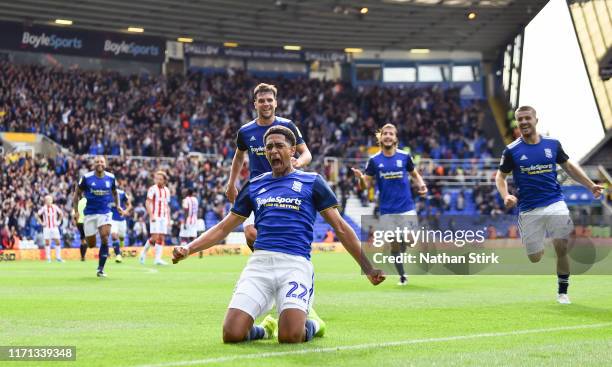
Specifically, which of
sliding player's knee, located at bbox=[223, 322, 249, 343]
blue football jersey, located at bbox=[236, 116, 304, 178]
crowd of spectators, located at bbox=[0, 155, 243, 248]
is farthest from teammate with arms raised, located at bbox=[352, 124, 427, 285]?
crowd of spectators, located at bbox=[0, 155, 243, 248]

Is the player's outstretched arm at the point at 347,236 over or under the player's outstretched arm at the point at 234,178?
under

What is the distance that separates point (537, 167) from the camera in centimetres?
1393

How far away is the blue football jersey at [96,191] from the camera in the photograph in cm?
2172

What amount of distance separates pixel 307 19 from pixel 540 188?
43373mm

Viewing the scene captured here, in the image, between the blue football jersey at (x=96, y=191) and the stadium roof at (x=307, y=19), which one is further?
the stadium roof at (x=307, y=19)

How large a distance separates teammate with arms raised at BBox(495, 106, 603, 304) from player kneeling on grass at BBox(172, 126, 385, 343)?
5185 millimetres

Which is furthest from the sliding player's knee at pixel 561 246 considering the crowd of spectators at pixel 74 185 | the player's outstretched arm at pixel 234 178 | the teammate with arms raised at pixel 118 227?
the crowd of spectators at pixel 74 185

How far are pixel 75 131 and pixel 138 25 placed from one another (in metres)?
9.74

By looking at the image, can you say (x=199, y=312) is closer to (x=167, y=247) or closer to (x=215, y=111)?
(x=167, y=247)

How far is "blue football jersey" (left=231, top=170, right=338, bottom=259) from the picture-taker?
9164 mm

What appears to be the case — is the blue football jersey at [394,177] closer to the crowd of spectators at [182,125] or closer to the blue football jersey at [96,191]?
the blue football jersey at [96,191]

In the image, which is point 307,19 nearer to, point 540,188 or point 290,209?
point 540,188

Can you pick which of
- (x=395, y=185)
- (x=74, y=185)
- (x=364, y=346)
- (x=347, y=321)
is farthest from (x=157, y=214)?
(x=364, y=346)

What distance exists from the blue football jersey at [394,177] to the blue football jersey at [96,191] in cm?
650
